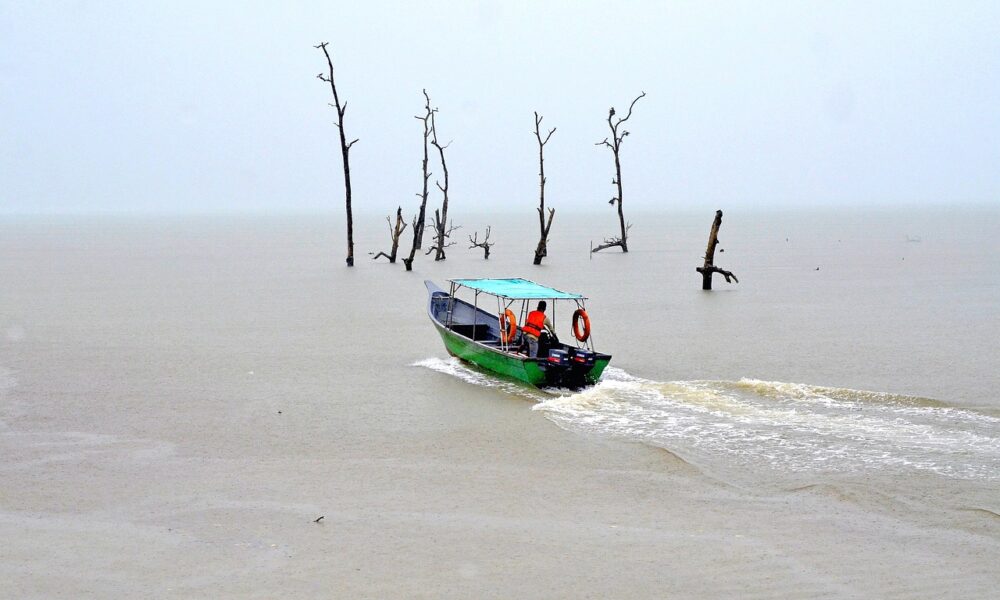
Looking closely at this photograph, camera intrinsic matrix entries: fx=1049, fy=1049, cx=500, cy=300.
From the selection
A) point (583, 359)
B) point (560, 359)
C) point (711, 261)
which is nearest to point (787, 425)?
point (583, 359)

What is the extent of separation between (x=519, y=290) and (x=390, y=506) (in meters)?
8.54

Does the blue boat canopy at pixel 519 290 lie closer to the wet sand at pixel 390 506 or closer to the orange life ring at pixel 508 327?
the orange life ring at pixel 508 327

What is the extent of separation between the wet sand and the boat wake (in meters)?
0.51

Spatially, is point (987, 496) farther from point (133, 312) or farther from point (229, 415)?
point (133, 312)

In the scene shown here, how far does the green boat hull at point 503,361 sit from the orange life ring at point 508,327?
Answer: 0.39 m

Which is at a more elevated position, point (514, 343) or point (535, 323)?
point (535, 323)

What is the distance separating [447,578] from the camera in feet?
27.6

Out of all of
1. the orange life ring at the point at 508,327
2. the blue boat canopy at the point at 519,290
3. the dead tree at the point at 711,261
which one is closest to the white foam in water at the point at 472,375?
the orange life ring at the point at 508,327

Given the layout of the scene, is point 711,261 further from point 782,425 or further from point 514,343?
point 782,425

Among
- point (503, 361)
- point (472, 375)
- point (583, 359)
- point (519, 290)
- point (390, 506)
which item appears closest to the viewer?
point (390, 506)

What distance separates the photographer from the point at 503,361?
1683 cm

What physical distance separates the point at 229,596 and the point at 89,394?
919 cm

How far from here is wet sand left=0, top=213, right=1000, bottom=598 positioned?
8.34 metres

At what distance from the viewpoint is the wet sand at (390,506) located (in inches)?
328
